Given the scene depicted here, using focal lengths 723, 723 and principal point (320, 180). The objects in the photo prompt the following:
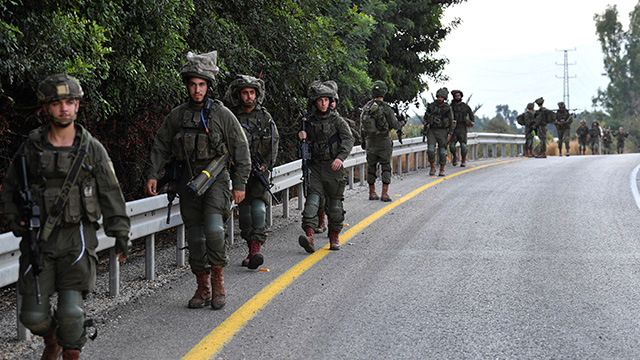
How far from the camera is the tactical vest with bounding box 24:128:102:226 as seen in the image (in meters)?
4.07

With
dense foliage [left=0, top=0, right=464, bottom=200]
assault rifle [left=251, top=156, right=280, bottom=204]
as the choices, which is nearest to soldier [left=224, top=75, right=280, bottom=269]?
assault rifle [left=251, top=156, right=280, bottom=204]

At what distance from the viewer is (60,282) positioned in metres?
4.16

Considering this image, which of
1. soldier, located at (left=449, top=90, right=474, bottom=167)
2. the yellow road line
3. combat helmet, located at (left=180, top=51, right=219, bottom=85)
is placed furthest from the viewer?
soldier, located at (left=449, top=90, right=474, bottom=167)

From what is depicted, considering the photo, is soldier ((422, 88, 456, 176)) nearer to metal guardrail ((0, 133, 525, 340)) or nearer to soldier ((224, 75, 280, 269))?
metal guardrail ((0, 133, 525, 340))

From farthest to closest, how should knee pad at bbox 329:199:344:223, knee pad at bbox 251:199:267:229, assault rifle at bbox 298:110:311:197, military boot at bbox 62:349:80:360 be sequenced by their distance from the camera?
assault rifle at bbox 298:110:311:197 → knee pad at bbox 329:199:344:223 → knee pad at bbox 251:199:267:229 → military boot at bbox 62:349:80:360

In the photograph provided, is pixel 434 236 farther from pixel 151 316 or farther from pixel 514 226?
pixel 151 316

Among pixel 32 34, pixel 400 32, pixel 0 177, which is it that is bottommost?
pixel 0 177

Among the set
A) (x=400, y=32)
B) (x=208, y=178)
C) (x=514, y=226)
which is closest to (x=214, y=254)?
(x=208, y=178)

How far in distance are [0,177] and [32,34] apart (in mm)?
1620

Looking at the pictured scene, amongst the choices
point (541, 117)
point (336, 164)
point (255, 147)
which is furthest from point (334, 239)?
point (541, 117)

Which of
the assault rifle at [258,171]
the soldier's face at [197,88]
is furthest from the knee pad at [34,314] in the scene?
the assault rifle at [258,171]

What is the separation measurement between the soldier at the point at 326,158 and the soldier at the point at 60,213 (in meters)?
4.15

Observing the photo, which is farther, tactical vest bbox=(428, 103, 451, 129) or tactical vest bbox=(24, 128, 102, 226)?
tactical vest bbox=(428, 103, 451, 129)

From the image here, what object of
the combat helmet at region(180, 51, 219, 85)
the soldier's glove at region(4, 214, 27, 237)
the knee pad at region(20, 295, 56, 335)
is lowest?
the knee pad at region(20, 295, 56, 335)
